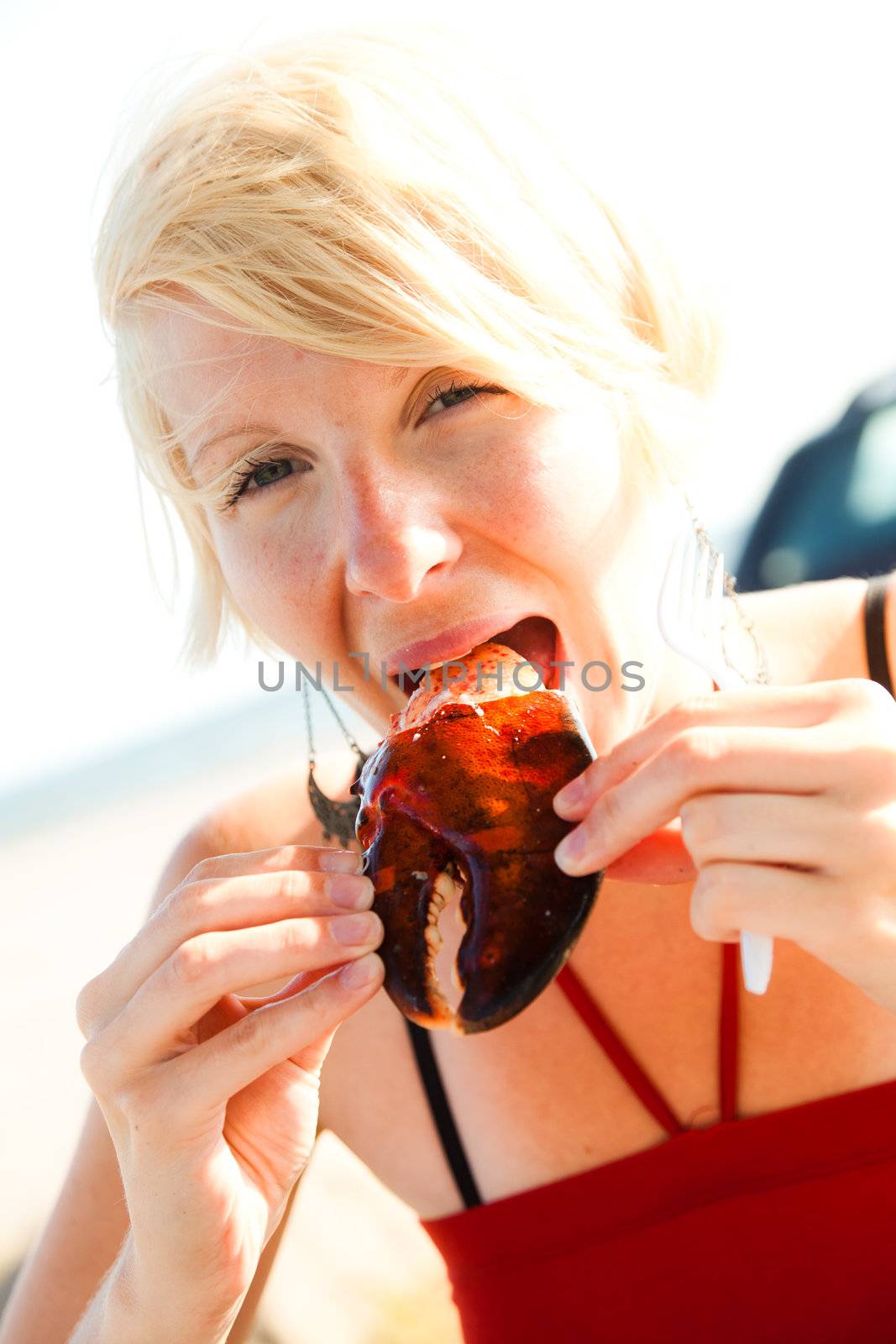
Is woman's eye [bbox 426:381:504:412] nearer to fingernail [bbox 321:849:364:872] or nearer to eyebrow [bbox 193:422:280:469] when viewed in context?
eyebrow [bbox 193:422:280:469]

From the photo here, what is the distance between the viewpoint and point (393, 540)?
5.34 feet

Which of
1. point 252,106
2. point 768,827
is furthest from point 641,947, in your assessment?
point 252,106

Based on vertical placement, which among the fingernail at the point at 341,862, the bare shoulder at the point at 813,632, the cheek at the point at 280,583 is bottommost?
the bare shoulder at the point at 813,632

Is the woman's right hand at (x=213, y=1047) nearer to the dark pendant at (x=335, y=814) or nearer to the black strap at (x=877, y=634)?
the dark pendant at (x=335, y=814)

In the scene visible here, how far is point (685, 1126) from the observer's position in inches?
82.3

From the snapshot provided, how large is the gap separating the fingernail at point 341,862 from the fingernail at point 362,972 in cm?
15

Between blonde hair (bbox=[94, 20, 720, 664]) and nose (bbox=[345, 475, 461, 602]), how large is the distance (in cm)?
24

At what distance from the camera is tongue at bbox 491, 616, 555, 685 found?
1.94m

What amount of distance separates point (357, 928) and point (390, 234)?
1.18m

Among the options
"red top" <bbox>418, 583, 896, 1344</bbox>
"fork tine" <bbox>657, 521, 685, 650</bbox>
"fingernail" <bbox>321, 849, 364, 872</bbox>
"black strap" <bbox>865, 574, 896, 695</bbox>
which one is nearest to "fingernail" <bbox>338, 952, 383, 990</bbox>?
"fingernail" <bbox>321, 849, 364, 872</bbox>

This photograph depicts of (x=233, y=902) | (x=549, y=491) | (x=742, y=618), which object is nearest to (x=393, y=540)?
(x=549, y=491)

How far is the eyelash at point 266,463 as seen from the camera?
1.75 meters

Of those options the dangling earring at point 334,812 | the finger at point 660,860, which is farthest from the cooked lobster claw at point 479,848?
the dangling earring at point 334,812

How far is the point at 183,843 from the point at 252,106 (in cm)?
217
